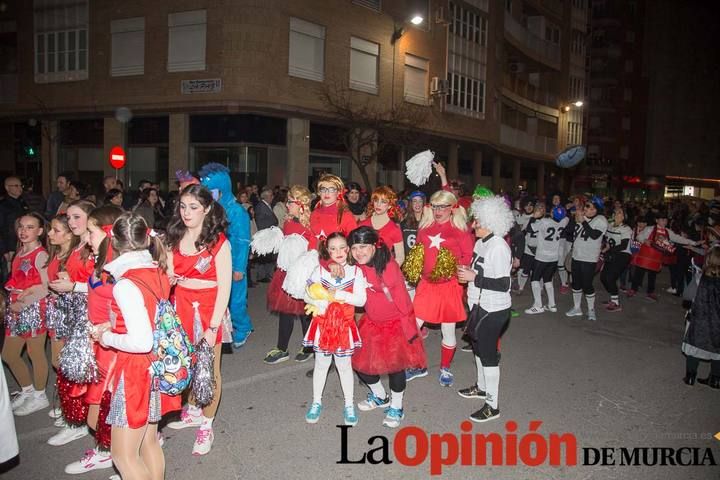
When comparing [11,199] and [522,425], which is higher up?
[11,199]

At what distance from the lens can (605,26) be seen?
5847cm

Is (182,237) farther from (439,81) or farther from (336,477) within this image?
(439,81)

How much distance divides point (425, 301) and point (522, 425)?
158 cm

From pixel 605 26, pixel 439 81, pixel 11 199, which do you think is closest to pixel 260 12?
pixel 439 81

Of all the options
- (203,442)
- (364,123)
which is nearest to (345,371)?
(203,442)

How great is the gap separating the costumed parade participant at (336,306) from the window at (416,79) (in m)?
21.7

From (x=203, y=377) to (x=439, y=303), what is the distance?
2888 millimetres

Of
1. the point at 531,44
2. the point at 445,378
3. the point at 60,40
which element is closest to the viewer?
the point at 445,378

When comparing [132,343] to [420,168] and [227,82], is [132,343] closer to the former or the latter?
[420,168]

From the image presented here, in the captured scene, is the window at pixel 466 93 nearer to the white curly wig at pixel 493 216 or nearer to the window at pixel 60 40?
the window at pixel 60 40

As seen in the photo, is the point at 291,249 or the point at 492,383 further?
the point at 291,249

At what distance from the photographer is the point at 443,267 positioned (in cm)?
564

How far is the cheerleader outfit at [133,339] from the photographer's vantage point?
9.50 feet

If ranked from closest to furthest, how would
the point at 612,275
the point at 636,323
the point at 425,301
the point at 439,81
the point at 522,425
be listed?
the point at 522,425, the point at 425,301, the point at 636,323, the point at 612,275, the point at 439,81
